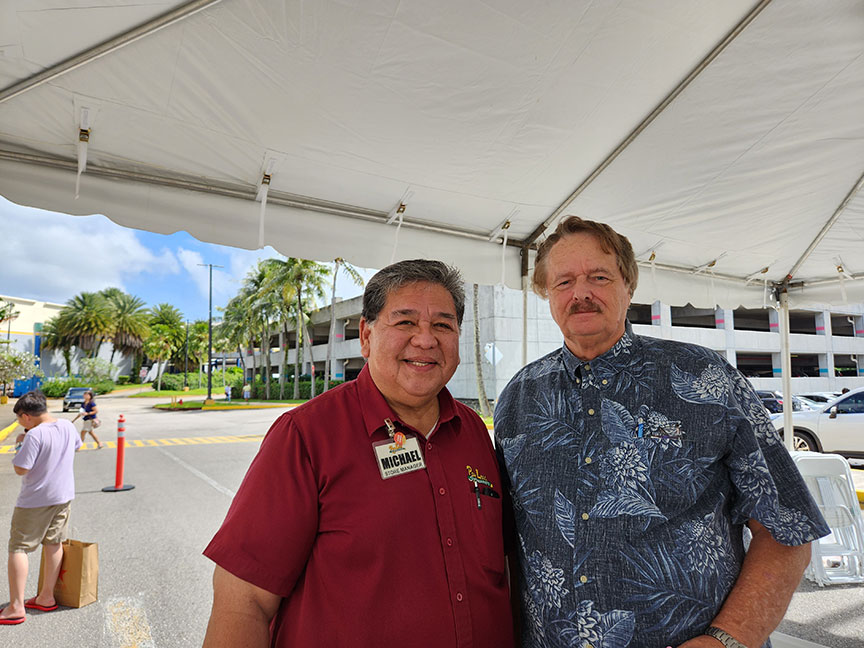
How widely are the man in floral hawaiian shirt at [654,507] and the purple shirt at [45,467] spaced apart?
15.7 ft

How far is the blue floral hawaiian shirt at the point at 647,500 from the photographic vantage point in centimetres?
139

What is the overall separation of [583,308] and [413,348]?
0.60 m

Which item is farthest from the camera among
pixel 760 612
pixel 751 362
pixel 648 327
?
pixel 751 362

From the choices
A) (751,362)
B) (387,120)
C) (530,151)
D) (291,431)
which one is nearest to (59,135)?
(387,120)

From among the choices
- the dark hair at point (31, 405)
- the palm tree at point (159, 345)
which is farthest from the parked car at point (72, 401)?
the dark hair at point (31, 405)

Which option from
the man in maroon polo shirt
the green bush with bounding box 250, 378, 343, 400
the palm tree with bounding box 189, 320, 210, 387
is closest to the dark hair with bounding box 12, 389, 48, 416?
the man in maroon polo shirt

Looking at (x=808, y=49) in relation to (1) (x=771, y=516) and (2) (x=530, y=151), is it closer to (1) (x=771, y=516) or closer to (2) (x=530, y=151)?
(2) (x=530, y=151)

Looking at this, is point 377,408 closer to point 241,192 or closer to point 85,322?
point 241,192

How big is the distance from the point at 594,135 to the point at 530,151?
1.34 ft

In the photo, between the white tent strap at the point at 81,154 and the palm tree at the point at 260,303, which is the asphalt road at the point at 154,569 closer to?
the white tent strap at the point at 81,154

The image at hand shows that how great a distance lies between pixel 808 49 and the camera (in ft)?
8.43

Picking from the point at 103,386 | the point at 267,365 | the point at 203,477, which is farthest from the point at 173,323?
the point at 203,477

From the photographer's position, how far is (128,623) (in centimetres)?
414

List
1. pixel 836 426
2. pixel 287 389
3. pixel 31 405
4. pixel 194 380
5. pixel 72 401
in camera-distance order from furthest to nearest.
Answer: pixel 194 380, pixel 287 389, pixel 72 401, pixel 836 426, pixel 31 405
